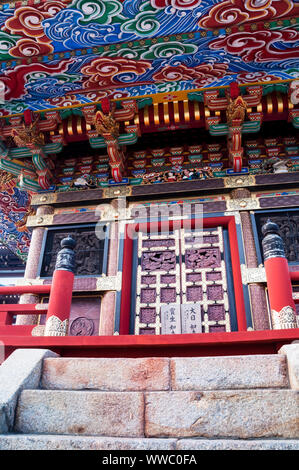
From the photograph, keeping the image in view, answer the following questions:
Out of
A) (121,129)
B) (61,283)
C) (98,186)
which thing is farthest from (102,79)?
(61,283)

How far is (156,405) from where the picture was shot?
192cm

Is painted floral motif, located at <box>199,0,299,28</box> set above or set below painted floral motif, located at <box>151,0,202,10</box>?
above

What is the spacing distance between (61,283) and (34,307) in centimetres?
75

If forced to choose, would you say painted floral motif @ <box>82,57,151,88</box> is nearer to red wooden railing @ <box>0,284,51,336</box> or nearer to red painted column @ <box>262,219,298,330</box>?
red wooden railing @ <box>0,284,51,336</box>

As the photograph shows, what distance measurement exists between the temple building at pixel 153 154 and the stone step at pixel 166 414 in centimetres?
216

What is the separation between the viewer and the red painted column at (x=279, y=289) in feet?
10.8

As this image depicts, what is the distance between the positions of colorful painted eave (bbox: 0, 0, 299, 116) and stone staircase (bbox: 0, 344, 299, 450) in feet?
14.0

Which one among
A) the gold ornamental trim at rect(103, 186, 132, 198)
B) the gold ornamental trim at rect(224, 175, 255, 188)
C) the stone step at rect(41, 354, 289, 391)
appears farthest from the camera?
the gold ornamental trim at rect(103, 186, 132, 198)

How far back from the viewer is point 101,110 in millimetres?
5984

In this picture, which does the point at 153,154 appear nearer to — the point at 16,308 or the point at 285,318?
the point at 16,308

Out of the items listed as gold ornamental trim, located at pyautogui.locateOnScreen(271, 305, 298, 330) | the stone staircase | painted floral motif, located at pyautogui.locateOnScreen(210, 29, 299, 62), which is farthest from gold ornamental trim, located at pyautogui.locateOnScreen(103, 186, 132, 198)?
the stone staircase

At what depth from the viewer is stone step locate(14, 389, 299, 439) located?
5.95 feet

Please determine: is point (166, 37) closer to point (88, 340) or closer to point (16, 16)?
point (16, 16)

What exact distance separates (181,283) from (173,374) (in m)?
3.62
